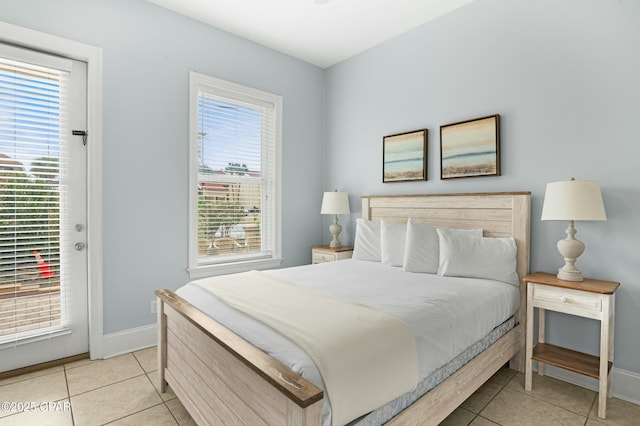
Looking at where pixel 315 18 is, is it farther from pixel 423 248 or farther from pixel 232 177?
pixel 423 248

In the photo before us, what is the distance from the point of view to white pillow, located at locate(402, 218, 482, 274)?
264 cm

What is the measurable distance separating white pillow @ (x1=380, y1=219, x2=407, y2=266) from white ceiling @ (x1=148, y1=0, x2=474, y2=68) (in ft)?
6.42

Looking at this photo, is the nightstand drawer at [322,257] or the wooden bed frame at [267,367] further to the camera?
the nightstand drawer at [322,257]

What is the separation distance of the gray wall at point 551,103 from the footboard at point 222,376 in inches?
90.2

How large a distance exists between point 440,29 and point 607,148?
1753 mm

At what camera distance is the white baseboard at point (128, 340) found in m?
2.67

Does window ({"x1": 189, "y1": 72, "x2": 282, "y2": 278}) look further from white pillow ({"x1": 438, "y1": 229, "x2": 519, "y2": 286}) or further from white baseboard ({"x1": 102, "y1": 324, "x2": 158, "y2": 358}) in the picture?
white pillow ({"x1": 438, "y1": 229, "x2": 519, "y2": 286})

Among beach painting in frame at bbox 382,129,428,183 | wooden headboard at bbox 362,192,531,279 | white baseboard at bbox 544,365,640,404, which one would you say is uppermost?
beach painting in frame at bbox 382,129,428,183

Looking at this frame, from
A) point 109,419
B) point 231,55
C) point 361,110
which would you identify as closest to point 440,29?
point 361,110

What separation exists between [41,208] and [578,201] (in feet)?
12.1

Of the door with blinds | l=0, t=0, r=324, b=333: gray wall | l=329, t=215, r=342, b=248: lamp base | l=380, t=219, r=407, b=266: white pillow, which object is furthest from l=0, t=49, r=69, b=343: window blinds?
l=380, t=219, r=407, b=266: white pillow

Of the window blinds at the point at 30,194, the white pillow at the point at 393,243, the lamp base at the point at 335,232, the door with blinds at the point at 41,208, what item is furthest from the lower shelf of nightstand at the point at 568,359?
the window blinds at the point at 30,194

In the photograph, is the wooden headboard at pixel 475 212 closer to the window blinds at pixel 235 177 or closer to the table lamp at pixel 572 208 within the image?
the table lamp at pixel 572 208

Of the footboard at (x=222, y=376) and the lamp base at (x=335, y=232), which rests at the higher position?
the lamp base at (x=335, y=232)
